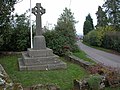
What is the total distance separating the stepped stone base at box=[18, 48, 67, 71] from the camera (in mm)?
14047

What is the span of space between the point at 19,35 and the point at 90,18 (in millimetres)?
71552

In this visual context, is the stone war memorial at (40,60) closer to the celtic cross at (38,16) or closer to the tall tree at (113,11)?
the celtic cross at (38,16)

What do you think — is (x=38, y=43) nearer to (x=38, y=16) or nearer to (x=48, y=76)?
(x=38, y=16)

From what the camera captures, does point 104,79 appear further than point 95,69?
No

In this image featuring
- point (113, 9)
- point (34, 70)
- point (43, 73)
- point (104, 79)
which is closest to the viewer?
point (104, 79)

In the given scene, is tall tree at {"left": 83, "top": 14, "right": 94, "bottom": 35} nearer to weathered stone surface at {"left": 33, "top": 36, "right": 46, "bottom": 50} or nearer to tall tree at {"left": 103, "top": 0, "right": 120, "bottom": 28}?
tall tree at {"left": 103, "top": 0, "right": 120, "bottom": 28}

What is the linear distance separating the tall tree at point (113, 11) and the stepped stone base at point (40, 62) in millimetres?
31569

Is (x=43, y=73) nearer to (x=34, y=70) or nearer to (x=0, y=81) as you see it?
(x=34, y=70)

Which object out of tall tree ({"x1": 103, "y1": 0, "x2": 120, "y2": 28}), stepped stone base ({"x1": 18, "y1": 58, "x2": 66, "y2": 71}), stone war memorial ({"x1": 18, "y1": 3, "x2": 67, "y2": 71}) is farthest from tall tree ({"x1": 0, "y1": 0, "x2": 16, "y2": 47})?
tall tree ({"x1": 103, "y1": 0, "x2": 120, "y2": 28})

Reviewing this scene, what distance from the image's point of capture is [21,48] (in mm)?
22781

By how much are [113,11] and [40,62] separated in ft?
113

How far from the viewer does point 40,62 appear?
1451cm

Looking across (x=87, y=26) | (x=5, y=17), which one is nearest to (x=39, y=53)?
(x=5, y=17)

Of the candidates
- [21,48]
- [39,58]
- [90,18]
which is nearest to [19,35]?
[21,48]
